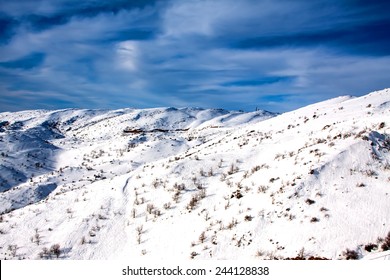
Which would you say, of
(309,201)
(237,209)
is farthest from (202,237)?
(309,201)

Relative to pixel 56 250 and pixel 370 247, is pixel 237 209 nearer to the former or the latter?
pixel 370 247

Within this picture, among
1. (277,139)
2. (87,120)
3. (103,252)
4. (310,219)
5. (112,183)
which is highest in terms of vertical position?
(87,120)

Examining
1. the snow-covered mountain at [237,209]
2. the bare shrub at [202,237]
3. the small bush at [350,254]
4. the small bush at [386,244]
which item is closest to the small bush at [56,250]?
the snow-covered mountain at [237,209]

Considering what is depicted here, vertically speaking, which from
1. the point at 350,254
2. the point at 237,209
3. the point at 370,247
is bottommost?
the point at 350,254

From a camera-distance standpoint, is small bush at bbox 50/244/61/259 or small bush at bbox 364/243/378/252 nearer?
small bush at bbox 364/243/378/252

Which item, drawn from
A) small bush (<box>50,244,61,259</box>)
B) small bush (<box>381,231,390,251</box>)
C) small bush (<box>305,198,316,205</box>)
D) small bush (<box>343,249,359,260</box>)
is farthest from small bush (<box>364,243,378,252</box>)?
small bush (<box>50,244,61,259</box>)

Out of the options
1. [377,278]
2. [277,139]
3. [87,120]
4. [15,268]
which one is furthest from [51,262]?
[87,120]

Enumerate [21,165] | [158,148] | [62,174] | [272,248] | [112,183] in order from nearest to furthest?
1. [272,248]
2. [112,183]
3. [62,174]
4. [21,165]
5. [158,148]

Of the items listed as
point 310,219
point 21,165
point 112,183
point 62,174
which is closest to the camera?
point 310,219

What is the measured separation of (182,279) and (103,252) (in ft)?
16.5

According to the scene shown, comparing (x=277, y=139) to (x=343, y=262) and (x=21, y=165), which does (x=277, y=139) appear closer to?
(x=343, y=262)

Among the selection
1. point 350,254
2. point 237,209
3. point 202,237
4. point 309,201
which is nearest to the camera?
point 350,254

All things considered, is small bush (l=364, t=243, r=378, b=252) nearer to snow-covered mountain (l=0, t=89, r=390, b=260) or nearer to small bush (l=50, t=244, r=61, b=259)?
snow-covered mountain (l=0, t=89, r=390, b=260)

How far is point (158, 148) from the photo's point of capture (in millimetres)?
37312
